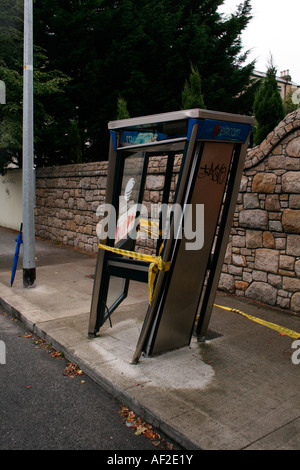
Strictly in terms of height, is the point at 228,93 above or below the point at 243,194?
above

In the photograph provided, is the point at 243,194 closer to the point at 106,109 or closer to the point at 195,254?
the point at 195,254

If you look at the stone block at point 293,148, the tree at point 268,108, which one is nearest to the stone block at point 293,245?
the stone block at point 293,148

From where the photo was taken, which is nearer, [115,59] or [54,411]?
[54,411]

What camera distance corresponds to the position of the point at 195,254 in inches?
166

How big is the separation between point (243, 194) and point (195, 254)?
2569 mm

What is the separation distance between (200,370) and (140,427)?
40.4 inches

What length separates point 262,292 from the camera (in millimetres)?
6160

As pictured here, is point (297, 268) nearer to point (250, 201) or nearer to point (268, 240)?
point (268, 240)

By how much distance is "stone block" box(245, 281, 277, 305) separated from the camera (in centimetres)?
601

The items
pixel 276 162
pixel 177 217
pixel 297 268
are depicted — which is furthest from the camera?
pixel 276 162

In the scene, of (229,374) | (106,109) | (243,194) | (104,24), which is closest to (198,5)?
(104,24)

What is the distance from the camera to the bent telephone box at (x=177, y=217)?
3.81 metres

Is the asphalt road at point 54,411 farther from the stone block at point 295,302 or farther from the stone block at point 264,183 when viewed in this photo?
the stone block at point 264,183

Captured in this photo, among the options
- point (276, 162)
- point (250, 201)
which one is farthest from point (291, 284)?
point (276, 162)
